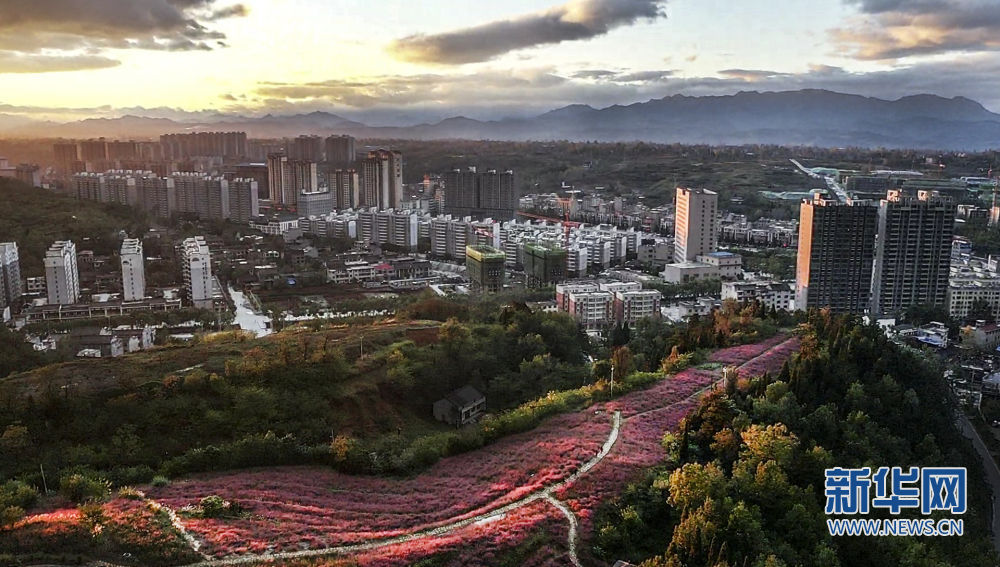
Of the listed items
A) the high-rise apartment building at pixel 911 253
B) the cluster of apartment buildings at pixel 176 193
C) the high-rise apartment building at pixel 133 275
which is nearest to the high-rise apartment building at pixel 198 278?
the high-rise apartment building at pixel 133 275

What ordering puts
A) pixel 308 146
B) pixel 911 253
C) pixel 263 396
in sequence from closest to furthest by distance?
1. pixel 263 396
2. pixel 911 253
3. pixel 308 146

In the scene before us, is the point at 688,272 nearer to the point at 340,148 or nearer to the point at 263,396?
the point at 263,396

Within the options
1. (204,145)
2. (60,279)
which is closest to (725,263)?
(60,279)

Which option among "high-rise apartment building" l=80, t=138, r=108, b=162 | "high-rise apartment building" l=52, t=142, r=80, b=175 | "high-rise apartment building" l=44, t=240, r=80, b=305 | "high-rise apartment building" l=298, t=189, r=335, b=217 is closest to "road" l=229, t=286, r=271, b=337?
"high-rise apartment building" l=44, t=240, r=80, b=305

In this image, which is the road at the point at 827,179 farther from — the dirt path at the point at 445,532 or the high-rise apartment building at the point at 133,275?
the dirt path at the point at 445,532

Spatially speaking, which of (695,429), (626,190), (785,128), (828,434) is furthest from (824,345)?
(785,128)
